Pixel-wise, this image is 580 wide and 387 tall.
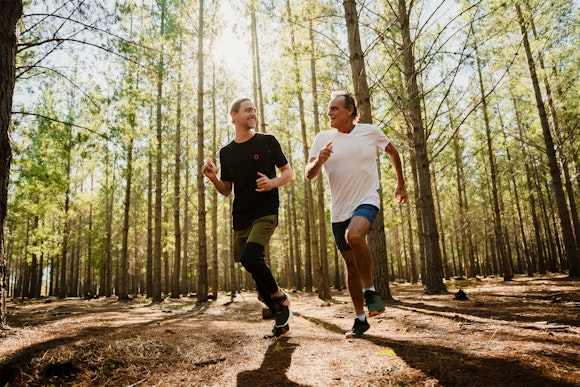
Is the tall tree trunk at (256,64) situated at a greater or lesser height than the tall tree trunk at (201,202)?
greater

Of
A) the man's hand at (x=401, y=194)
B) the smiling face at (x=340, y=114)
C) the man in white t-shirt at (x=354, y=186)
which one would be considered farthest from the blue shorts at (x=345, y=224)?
the smiling face at (x=340, y=114)

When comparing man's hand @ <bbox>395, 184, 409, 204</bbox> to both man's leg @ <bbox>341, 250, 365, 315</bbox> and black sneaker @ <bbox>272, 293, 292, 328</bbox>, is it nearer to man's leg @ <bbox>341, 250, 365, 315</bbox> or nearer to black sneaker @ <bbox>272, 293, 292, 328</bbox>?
man's leg @ <bbox>341, 250, 365, 315</bbox>

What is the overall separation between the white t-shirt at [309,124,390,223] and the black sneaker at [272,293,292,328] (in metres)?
0.93

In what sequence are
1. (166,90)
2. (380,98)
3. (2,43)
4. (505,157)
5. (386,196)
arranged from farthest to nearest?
(505,157)
(386,196)
(166,90)
(380,98)
(2,43)

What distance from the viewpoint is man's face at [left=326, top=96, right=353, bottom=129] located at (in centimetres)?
364

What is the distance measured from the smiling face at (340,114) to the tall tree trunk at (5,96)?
4210mm

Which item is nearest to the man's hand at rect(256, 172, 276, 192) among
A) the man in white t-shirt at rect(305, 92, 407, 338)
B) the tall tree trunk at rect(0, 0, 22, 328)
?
the man in white t-shirt at rect(305, 92, 407, 338)

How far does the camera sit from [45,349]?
3381 millimetres

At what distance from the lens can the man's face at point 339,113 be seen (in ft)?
12.0

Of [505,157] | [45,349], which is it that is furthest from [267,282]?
[505,157]

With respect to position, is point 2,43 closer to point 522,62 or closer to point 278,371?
point 278,371

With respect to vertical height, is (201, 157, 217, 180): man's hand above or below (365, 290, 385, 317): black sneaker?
above

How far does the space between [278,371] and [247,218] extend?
1513 mm

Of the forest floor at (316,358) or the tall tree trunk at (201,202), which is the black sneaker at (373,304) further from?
the tall tree trunk at (201,202)
